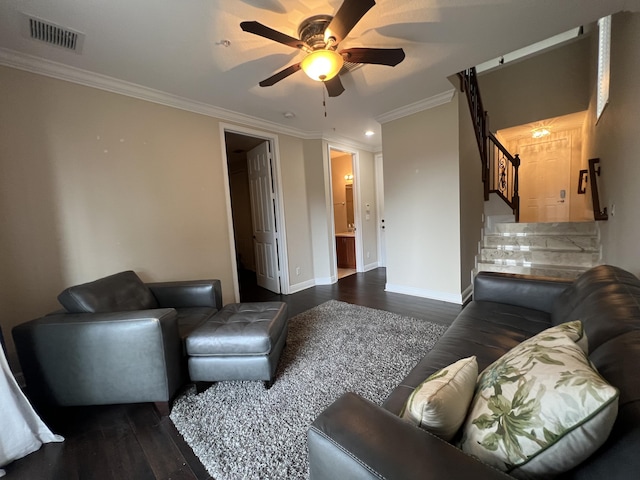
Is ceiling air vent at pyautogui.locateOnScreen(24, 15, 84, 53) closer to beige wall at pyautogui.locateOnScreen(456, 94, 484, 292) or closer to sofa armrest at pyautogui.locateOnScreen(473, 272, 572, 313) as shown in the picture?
sofa armrest at pyautogui.locateOnScreen(473, 272, 572, 313)

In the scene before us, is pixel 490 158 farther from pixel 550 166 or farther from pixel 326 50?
pixel 326 50

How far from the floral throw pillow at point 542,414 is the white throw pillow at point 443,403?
3cm

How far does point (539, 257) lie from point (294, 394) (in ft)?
11.9

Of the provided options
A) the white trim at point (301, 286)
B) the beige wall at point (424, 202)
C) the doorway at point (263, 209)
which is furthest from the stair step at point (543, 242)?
the doorway at point (263, 209)

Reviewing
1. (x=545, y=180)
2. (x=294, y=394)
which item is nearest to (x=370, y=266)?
(x=294, y=394)

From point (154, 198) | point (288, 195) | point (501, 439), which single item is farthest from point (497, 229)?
point (154, 198)

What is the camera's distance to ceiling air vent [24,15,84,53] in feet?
5.71

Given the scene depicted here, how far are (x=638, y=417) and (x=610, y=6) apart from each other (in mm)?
2746

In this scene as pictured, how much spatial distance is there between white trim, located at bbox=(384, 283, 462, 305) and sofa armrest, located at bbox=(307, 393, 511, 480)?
9.86ft

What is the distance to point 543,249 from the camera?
11.7 feet

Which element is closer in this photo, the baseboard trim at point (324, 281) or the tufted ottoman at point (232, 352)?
the tufted ottoman at point (232, 352)

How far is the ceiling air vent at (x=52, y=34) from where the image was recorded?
1.74 metres

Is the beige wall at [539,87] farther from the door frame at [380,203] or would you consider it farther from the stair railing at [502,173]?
the door frame at [380,203]

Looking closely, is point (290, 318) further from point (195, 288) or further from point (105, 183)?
point (105, 183)
